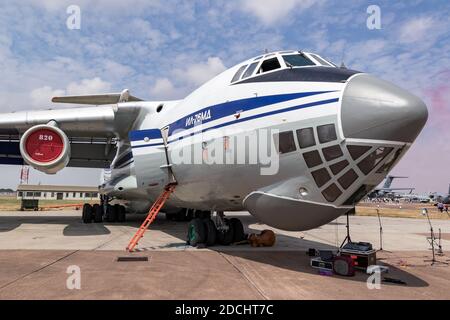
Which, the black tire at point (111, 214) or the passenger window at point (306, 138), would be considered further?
the black tire at point (111, 214)

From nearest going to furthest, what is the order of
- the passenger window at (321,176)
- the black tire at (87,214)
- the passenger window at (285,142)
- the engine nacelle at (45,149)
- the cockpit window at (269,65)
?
1. the passenger window at (321,176)
2. the passenger window at (285,142)
3. the cockpit window at (269,65)
4. the engine nacelle at (45,149)
5. the black tire at (87,214)

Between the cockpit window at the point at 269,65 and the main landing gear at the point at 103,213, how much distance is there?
510 inches

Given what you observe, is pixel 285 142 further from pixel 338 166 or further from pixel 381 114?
pixel 381 114

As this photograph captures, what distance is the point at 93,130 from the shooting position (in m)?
14.2

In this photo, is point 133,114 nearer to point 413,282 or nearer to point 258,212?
point 258,212

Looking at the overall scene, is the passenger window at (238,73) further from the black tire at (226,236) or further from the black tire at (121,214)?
→ the black tire at (121,214)

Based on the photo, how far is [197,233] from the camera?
31.7 ft

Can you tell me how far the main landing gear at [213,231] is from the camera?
9.65 metres

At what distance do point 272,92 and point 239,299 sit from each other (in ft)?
11.9

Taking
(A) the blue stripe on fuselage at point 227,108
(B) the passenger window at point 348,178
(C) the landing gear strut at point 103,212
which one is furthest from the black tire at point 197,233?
(C) the landing gear strut at point 103,212

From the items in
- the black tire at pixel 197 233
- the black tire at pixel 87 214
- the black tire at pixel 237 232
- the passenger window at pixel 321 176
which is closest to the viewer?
the passenger window at pixel 321 176

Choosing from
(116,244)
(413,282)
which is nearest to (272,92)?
(413,282)

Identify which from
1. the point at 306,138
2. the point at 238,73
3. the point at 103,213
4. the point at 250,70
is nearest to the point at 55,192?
the point at 103,213

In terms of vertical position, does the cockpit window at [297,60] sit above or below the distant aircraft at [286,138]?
above
